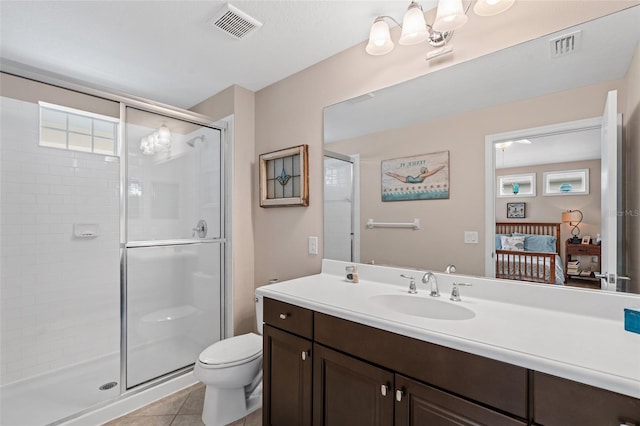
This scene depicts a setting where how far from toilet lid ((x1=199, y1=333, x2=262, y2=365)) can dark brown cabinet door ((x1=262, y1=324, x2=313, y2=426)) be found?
272mm

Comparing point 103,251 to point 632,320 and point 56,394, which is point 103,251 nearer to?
point 56,394

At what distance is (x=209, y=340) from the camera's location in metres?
2.50

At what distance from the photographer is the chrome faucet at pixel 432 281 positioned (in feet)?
4.70

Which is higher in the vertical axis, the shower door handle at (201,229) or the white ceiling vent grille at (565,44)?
the white ceiling vent grille at (565,44)

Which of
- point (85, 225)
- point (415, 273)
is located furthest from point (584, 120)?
point (85, 225)

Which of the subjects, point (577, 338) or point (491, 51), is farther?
point (491, 51)

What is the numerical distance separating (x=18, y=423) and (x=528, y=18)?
3449 millimetres

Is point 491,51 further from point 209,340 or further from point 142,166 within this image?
point 209,340

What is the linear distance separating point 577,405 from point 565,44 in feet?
4.33

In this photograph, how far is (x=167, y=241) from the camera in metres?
2.27

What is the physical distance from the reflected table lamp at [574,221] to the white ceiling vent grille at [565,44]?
0.65 m

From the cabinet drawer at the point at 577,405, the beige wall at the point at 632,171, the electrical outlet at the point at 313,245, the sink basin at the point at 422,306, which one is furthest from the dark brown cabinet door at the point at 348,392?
the beige wall at the point at 632,171

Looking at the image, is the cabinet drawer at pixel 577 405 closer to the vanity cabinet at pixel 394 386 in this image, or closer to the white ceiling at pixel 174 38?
the vanity cabinet at pixel 394 386

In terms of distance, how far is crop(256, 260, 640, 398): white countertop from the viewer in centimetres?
77
